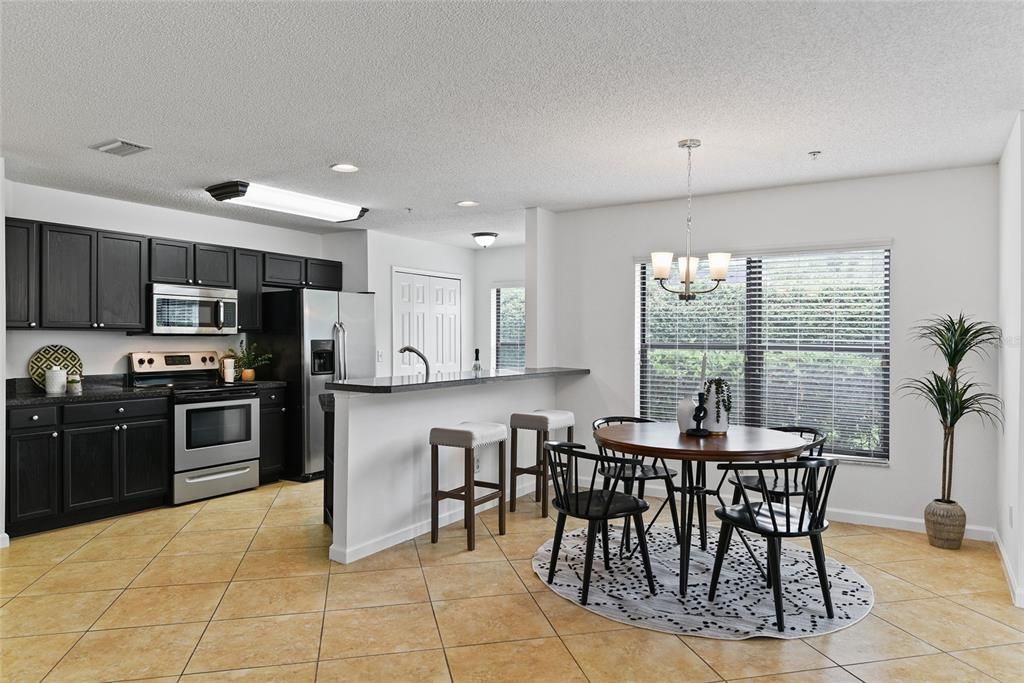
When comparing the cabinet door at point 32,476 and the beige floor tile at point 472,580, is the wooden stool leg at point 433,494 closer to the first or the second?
the beige floor tile at point 472,580

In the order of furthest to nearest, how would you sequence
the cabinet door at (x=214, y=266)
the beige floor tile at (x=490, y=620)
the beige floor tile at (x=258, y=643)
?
1. the cabinet door at (x=214, y=266)
2. the beige floor tile at (x=490, y=620)
3. the beige floor tile at (x=258, y=643)

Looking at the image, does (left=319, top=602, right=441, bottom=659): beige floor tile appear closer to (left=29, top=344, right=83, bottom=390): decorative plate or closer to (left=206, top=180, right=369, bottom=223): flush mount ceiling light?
(left=206, top=180, right=369, bottom=223): flush mount ceiling light

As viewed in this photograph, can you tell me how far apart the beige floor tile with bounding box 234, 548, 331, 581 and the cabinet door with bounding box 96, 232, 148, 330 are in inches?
95.3

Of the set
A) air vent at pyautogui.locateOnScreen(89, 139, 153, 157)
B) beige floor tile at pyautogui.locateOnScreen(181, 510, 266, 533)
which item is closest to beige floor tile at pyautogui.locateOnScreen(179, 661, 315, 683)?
beige floor tile at pyautogui.locateOnScreen(181, 510, 266, 533)

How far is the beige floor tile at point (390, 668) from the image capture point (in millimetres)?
2512

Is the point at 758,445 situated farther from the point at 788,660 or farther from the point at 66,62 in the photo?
the point at 66,62

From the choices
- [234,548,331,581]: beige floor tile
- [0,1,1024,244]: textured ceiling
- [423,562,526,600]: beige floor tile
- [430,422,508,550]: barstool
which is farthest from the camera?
[430,422,508,550]: barstool

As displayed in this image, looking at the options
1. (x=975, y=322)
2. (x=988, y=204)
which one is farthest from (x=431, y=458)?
(x=988, y=204)

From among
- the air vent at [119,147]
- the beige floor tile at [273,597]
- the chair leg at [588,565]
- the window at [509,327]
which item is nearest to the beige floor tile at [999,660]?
the chair leg at [588,565]

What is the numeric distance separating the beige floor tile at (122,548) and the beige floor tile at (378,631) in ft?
5.28

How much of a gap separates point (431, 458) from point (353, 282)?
319 cm

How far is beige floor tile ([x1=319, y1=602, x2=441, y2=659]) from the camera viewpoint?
2752mm

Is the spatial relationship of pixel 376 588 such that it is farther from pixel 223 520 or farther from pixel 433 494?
pixel 223 520

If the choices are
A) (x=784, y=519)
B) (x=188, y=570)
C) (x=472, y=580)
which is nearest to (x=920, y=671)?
(x=784, y=519)
